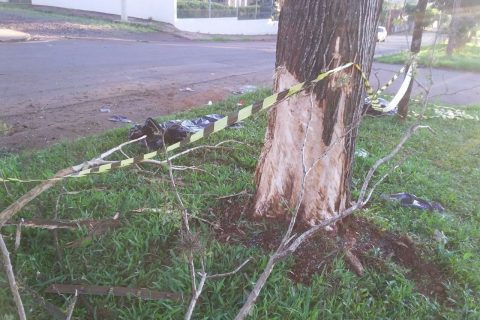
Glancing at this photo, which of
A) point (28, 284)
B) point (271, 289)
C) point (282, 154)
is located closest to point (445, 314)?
point (271, 289)

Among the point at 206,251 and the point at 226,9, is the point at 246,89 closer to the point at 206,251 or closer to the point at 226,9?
the point at 206,251

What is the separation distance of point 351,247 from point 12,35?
13.2m

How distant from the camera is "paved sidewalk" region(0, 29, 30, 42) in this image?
12.3m

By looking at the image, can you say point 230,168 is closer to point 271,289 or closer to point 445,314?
point 271,289

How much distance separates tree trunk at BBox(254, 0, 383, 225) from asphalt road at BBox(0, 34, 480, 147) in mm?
830

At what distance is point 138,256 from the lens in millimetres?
2688

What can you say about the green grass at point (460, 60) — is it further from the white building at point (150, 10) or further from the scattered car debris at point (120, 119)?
the scattered car debris at point (120, 119)

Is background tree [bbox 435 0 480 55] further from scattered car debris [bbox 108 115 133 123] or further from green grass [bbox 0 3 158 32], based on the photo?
scattered car debris [bbox 108 115 133 123]

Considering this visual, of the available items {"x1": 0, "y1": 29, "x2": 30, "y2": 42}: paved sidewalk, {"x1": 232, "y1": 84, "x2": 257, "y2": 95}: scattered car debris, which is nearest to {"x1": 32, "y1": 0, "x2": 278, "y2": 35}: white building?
{"x1": 0, "y1": 29, "x2": 30, "y2": 42}: paved sidewalk

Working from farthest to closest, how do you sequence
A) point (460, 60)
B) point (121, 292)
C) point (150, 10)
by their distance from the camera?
point (150, 10), point (460, 60), point (121, 292)

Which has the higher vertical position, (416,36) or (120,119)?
(416,36)

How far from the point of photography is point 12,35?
12789 mm

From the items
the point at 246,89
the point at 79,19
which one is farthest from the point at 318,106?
the point at 79,19

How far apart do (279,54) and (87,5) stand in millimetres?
23656
